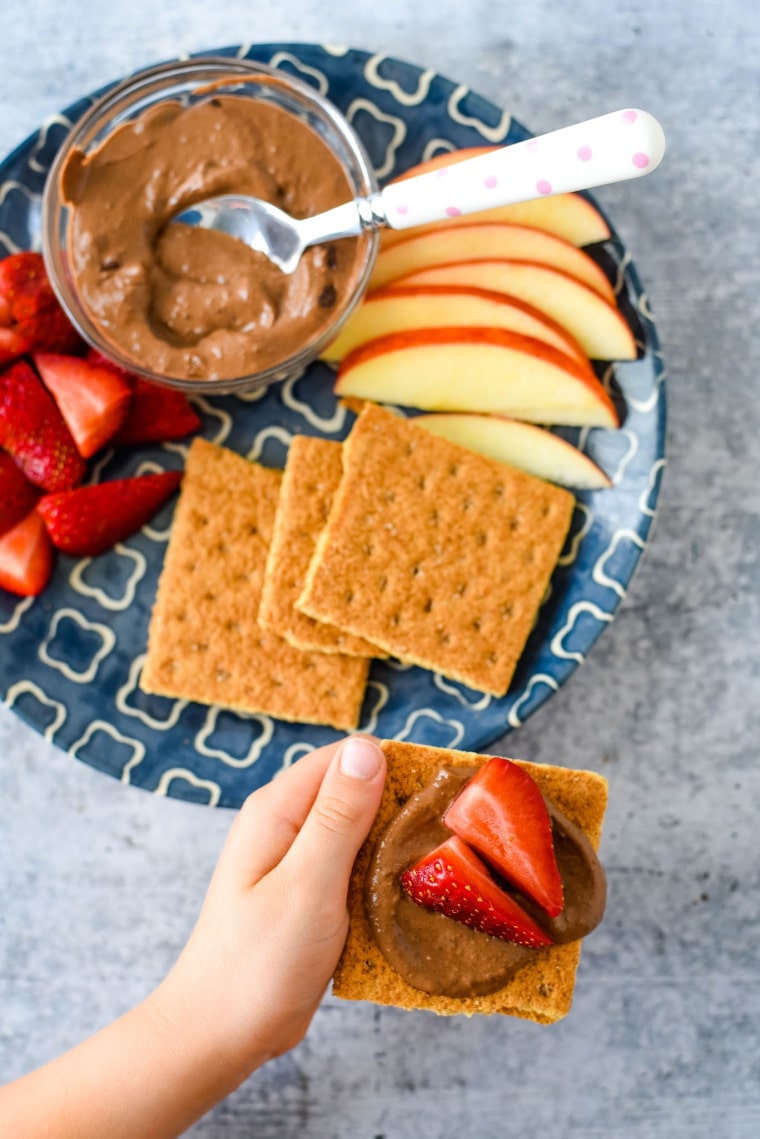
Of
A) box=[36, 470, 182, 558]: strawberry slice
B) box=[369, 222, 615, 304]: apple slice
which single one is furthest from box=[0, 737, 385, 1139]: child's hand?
box=[369, 222, 615, 304]: apple slice

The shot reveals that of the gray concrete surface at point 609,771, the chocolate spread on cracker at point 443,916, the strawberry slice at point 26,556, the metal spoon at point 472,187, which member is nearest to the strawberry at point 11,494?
the strawberry slice at point 26,556

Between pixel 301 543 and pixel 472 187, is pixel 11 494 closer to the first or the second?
pixel 301 543

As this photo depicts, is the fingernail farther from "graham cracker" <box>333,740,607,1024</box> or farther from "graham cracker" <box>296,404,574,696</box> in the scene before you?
"graham cracker" <box>296,404,574,696</box>

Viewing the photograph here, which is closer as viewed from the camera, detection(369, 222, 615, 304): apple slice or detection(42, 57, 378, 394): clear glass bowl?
detection(42, 57, 378, 394): clear glass bowl

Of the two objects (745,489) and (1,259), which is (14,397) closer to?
(1,259)

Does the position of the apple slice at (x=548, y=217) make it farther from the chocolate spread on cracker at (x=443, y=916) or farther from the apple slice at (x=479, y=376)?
the chocolate spread on cracker at (x=443, y=916)

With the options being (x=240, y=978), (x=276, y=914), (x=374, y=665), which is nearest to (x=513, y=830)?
(x=276, y=914)

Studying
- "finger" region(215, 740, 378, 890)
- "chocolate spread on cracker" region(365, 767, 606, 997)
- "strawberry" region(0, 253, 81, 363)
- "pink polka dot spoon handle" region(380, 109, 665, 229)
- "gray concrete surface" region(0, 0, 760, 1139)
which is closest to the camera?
"pink polka dot spoon handle" region(380, 109, 665, 229)
